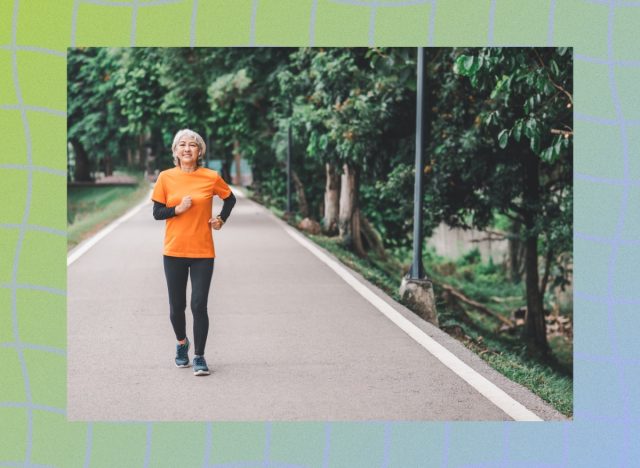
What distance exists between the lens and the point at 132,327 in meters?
6.89

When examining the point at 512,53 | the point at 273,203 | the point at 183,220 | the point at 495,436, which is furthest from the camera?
the point at 273,203

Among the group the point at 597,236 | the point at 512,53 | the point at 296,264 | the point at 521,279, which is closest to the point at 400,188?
the point at 296,264

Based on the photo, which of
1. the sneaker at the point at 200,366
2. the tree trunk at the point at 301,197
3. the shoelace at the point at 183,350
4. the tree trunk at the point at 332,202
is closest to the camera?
the sneaker at the point at 200,366

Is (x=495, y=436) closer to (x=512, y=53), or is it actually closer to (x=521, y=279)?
(x=512, y=53)

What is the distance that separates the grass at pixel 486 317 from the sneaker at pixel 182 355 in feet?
7.10

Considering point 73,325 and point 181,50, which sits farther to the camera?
point 181,50

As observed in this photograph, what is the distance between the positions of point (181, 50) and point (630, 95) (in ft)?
40.0

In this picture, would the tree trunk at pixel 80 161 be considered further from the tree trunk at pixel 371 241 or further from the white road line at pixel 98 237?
the tree trunk at pixel 371 241

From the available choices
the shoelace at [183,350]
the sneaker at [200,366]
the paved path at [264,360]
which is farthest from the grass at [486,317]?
the shoelace at [183,350]

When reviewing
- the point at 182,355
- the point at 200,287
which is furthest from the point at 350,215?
the point at 200,287

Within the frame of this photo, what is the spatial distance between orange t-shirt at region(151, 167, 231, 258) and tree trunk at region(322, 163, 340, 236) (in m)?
13.5

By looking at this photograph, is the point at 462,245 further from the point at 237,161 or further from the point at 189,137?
the point at 189,137

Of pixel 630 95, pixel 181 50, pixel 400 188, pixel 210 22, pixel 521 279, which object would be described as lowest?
pixel 521 279

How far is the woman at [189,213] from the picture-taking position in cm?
523
